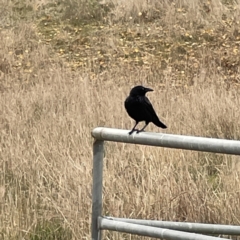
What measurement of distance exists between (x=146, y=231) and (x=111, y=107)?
11.7ft

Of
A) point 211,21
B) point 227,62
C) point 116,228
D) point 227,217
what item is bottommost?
point 227,217

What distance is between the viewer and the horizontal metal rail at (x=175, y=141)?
6.01ft

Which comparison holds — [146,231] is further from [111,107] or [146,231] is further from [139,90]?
[111,107]

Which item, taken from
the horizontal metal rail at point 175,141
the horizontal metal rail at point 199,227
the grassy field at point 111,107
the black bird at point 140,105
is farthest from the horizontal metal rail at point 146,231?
the grassy field at point 111,107

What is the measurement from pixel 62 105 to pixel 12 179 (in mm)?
2028

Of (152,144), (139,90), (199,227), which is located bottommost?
(199,227)

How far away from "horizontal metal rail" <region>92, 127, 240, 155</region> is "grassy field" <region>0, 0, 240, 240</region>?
1.20 metres

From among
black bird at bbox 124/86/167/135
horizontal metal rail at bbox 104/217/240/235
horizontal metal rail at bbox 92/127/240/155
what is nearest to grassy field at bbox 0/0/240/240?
black bird at bbox 124/86/167/135

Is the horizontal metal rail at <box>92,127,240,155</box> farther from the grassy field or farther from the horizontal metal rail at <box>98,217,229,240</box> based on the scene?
the grassy field

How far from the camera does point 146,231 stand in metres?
2.06

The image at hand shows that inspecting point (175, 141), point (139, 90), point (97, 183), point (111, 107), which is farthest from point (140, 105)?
point (111, 107)

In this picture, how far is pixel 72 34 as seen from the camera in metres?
10.9

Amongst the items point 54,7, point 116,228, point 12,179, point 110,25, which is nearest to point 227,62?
point 110,25

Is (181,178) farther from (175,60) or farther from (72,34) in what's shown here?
(72,34)
